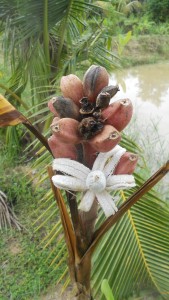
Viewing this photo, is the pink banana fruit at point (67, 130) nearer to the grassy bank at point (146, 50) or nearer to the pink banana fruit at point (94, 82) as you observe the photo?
the pink banana fruit at point (94, 82)

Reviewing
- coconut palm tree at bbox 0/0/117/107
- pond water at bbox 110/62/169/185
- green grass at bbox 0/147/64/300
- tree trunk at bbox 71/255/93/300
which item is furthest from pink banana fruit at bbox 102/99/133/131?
pond water at bbox 110/62/169/185

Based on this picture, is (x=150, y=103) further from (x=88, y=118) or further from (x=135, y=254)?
(x=88, y=118)

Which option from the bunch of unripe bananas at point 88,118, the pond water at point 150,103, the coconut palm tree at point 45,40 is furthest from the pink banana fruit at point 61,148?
the pond water at point 150,103

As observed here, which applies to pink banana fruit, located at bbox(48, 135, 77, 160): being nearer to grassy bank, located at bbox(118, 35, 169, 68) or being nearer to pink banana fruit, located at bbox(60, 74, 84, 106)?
pink banana fruit, located at bbox(60, 74, 84, 106)

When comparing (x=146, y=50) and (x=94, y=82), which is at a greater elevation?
(x=94, y=82)

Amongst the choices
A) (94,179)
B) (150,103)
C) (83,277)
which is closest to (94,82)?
(94,179)

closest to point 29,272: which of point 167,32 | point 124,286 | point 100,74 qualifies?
point 124,286
